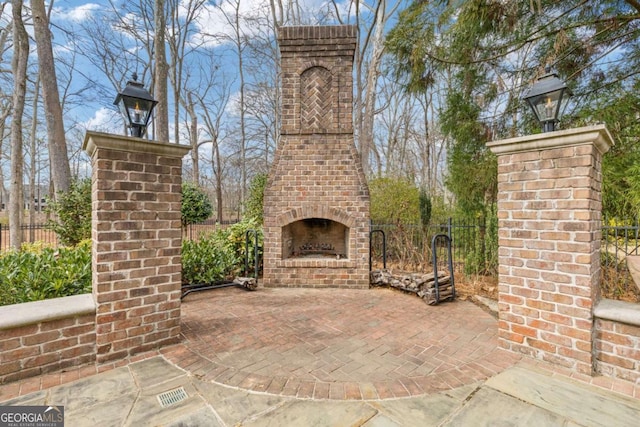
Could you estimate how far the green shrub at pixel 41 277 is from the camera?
8.73 feet

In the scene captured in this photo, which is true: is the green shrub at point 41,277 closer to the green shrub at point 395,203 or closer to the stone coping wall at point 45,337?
the stone coping wall at point 45,337

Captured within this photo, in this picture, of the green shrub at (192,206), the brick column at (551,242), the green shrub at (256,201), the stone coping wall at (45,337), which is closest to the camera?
the stone coping wall at (45,337)

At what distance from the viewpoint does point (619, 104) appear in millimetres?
3490

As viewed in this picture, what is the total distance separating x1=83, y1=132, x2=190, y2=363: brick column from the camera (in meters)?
2.20

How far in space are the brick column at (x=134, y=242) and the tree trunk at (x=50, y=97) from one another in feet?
18.8

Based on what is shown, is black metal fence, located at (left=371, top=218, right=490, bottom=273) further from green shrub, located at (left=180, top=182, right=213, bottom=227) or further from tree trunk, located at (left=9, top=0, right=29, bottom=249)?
tree trunk, located at (left=9, top=0, right=29, bottom=249)

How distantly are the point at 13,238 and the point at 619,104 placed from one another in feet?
39.8

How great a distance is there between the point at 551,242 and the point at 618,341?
2.59 feet

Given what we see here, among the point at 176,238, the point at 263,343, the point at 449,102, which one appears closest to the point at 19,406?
the point at 176,238

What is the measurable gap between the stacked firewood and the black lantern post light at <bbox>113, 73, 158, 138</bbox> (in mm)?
3853

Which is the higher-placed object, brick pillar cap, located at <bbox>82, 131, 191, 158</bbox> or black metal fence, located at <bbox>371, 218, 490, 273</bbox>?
brick pillar cap, located at <bbox>82, 131, 191, 158</bbox>

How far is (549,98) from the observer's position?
7.40 feet

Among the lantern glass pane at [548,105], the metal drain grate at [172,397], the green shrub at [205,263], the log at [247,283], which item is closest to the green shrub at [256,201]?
the green shrub at [205,263]

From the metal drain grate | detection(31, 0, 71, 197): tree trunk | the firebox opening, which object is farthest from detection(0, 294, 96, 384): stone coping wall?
detection(31, 0, 71, 197): tree trunk
